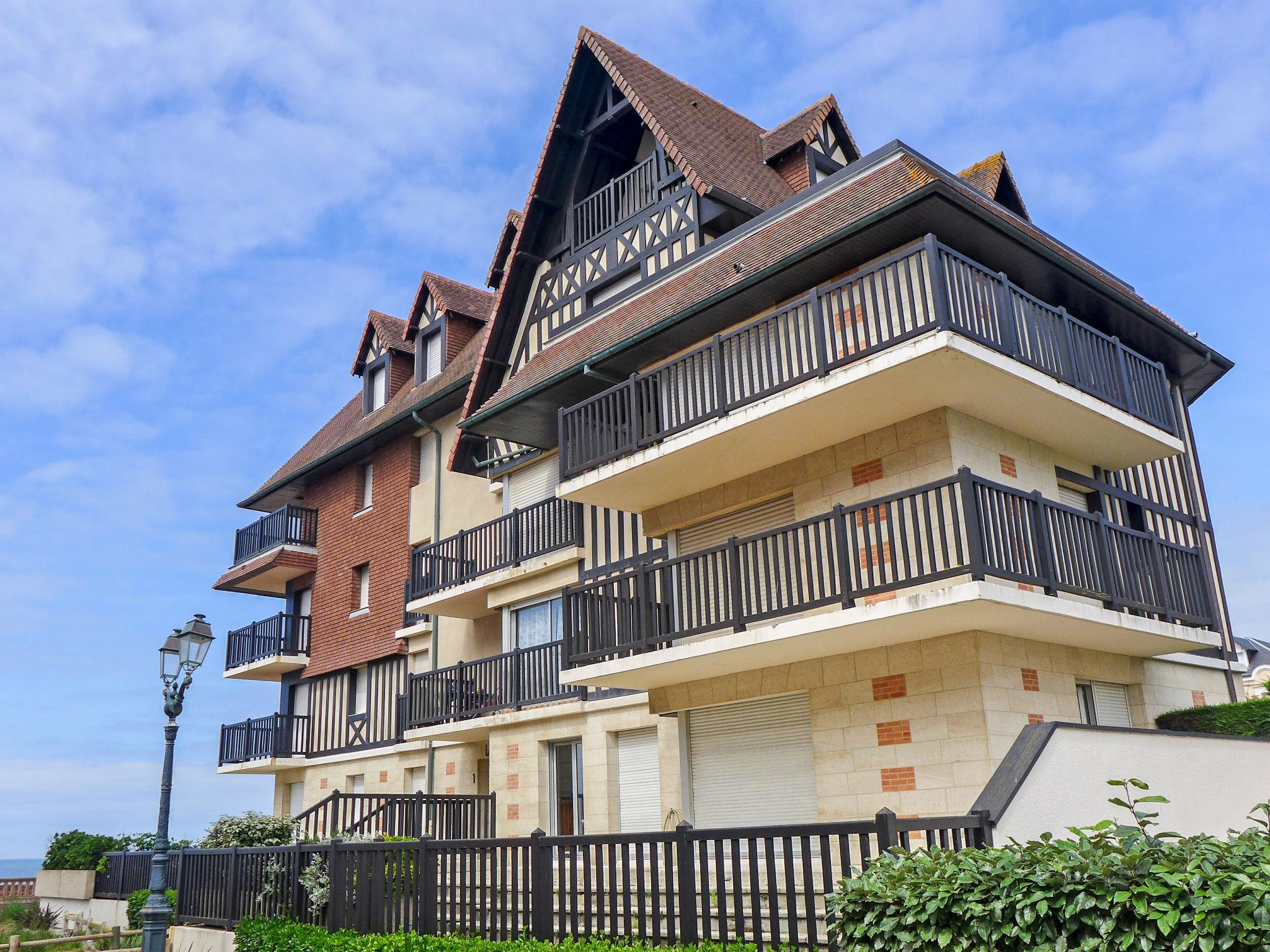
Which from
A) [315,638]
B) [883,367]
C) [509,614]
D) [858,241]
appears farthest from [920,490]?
[315,638]

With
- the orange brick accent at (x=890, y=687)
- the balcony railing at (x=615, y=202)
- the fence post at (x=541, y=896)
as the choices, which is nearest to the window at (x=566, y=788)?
the orange brick accent at (x=890, y=687)

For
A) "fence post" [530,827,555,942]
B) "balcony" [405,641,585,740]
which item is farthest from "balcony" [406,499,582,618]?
"fence post" [530,827,555,942]

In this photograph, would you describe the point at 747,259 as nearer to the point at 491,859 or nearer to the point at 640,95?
the point at 640,95

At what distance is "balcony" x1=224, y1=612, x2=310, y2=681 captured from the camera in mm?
28031

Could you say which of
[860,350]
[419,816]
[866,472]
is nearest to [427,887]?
[419,816]

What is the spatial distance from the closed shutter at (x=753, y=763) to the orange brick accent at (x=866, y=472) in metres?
2.75

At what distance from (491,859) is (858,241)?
815 centimetres

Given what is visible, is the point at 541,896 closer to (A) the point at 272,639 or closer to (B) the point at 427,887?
(B) the point at 427,887

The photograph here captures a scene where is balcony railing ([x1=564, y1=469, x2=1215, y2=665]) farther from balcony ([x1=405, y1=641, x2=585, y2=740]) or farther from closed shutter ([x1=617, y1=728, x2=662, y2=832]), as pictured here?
balcony ([x1=405, y1=641, x2=585, y2=740])

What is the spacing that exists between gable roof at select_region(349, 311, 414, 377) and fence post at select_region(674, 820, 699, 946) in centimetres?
2111

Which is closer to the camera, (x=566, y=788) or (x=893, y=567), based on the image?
(x=893, y=567)

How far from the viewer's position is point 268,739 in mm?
27703

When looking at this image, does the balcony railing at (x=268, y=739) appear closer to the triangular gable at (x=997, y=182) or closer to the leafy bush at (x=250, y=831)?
the leafy bush at (x=250, y=831)

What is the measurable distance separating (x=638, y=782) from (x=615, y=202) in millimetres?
9899
